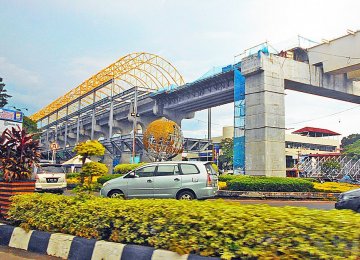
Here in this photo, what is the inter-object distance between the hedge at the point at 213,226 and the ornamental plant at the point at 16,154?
6.66 ft

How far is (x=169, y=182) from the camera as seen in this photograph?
451 inches

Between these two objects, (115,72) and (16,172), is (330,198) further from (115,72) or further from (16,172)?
(115,72)

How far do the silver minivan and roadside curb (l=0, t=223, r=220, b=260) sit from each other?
555cm

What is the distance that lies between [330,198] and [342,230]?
54.6ft

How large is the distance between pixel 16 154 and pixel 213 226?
18.6ft

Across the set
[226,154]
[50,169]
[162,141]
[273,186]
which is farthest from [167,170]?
[226,154]

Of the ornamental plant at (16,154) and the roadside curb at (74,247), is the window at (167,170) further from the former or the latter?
the roadside curb at (74,247)

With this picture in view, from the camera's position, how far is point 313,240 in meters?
3.10

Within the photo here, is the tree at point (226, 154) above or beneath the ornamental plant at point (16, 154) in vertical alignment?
above

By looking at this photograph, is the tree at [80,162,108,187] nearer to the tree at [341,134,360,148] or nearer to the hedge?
the hedge

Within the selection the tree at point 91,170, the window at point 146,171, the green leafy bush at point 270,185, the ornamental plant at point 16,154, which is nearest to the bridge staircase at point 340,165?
the green leafy bush at point 270,185

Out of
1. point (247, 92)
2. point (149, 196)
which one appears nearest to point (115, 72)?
point (247, 92)

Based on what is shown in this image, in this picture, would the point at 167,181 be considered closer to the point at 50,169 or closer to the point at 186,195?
the point at 186,195

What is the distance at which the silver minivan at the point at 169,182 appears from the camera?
11.3m
